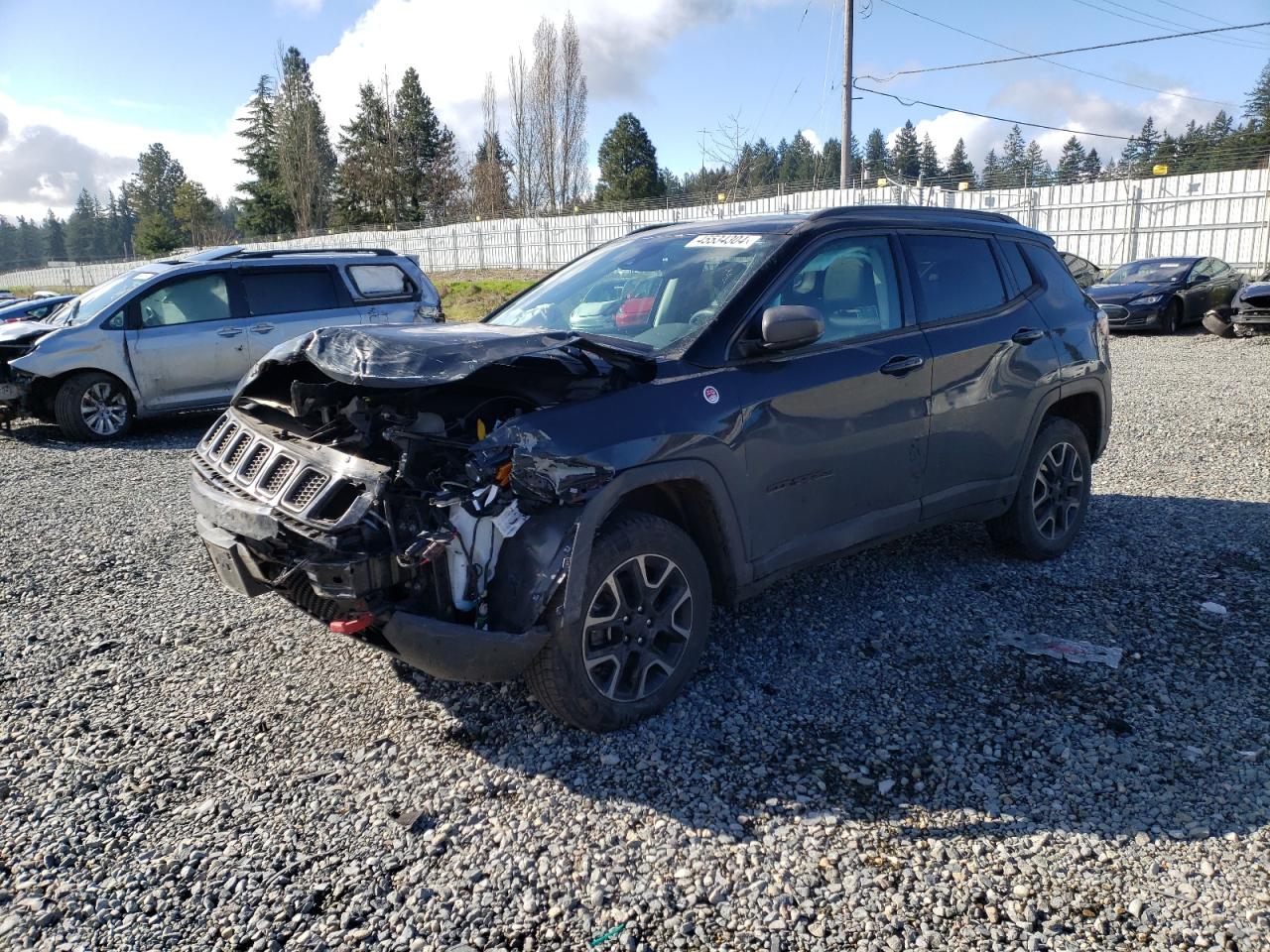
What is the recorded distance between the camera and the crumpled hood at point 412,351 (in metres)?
3.10

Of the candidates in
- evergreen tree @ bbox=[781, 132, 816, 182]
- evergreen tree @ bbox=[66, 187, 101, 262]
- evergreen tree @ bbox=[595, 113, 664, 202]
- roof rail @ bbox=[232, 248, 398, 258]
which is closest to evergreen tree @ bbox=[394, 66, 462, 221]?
evergreen tree @ bbox=[595, 113, 664, 202]

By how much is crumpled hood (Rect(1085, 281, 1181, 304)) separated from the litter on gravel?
1544 cm

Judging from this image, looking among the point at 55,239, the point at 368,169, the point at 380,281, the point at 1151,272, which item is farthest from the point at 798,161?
the point at 55,239

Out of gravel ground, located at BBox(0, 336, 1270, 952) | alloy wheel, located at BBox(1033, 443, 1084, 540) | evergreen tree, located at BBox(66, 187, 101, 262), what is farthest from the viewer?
evergreen tree, located at BBox(66, 187, 101, 262)

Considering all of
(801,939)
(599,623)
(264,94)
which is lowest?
→ (801,939)

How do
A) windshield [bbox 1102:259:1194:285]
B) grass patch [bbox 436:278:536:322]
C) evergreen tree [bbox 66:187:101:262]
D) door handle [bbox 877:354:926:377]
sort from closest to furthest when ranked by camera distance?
door handle [bbox 877:354:926:377] → windshield [bbox 1102:259:1194:285] → grass patch [bbox 436:278:536:322] → evergreen tree [bbox 66:187:101:262]

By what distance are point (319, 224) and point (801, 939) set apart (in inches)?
2675

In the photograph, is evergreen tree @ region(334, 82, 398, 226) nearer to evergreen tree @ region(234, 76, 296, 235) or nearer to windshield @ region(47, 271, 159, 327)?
evergreen tree @ region(234, 76, 296, 235)

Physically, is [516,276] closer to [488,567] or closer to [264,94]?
[488,567]

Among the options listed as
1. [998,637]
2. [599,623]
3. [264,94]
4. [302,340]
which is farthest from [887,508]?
[264,94]

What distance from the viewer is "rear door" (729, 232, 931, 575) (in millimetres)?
3686

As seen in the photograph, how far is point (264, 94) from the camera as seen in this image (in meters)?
70.0

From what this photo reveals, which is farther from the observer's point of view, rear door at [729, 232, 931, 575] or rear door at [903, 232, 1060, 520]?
Answer: rear door at [903, 232, 1060, 520]

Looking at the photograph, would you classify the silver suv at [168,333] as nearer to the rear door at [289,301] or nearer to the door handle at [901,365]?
the rear door at [289,301]
